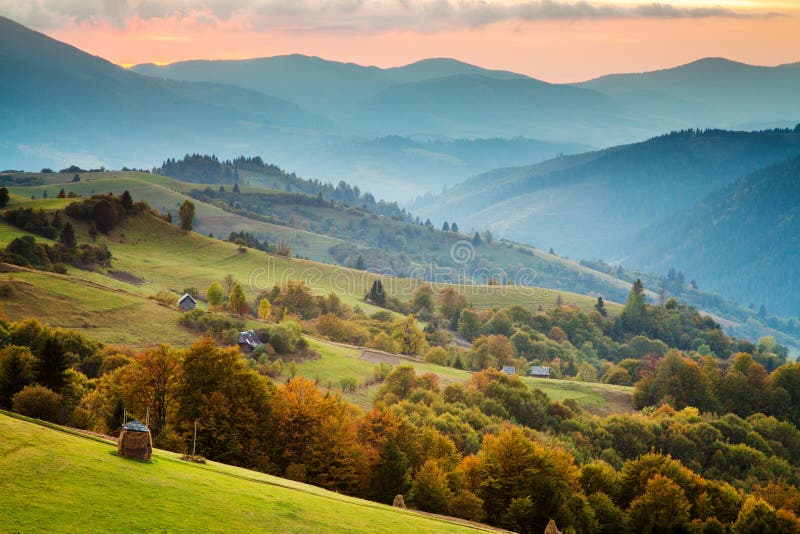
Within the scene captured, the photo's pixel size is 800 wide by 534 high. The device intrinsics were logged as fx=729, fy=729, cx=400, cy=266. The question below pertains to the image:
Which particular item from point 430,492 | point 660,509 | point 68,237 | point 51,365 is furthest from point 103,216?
point 660,509

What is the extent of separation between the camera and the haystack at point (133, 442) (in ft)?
104

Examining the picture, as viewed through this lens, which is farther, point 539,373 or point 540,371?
point 540,371

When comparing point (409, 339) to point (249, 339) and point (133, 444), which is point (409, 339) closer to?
point (249, 339)

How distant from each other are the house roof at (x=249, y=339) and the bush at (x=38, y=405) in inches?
2012

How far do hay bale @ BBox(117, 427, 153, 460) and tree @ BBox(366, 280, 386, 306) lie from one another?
158 metres

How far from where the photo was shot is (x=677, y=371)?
4803 inches

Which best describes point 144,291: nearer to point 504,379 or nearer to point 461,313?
point 504,379

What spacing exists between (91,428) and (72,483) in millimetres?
24943

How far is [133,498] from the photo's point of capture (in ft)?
88.2

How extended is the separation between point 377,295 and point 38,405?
14655 cm

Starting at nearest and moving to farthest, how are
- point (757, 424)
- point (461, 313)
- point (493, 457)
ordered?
point (493, 457) < point (757, 424) < point (461, 313)

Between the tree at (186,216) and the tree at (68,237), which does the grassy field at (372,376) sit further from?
the tree at (186,216)

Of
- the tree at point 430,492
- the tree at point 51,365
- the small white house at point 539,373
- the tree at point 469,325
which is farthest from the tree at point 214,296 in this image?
the tree at point 430,492

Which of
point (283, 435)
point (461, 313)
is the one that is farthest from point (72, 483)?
point (461, 313)
